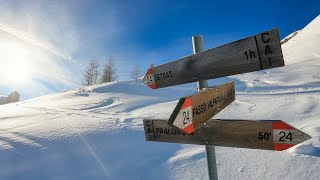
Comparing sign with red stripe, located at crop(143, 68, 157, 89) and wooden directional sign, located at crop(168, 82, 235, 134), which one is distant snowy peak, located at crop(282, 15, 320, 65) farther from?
wooden directional sign, located at crop(168, 82, 235, 134)

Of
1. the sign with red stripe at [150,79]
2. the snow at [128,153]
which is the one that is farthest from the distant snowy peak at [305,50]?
the sign with red stripe at [150,79]

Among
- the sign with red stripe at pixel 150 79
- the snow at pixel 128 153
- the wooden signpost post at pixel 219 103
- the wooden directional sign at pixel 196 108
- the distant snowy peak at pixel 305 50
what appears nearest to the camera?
the wooden directional sign at pixel 196 108

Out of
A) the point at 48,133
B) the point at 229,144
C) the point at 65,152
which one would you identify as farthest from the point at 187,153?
the point at 48,133

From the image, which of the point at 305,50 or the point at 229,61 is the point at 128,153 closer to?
the point at 229,61

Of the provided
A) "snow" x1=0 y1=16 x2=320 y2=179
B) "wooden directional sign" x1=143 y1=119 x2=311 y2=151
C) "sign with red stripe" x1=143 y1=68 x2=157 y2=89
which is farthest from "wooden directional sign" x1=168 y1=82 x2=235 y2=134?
"snow" x1=0 y1=16 x2=320 y2=179

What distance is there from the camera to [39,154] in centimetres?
464

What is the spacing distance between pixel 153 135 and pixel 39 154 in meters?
3.21

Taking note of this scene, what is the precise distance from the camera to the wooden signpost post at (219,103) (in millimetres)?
1679

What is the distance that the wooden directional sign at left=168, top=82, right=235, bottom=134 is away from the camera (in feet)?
5.11

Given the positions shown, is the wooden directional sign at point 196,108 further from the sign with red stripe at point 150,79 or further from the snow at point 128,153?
the snow at point 128,153

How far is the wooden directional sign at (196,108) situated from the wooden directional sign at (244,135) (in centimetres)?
19

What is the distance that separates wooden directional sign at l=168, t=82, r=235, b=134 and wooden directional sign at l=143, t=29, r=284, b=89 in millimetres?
197

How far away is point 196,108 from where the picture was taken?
1729 mm

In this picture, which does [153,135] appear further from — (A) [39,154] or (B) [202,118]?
(A) [39,154]
